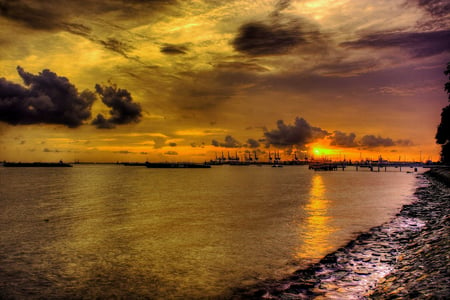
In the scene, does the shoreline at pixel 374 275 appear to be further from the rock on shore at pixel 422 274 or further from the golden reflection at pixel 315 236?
the golden reflection at pixel 315 236

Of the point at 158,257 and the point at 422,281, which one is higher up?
the point at 422,281

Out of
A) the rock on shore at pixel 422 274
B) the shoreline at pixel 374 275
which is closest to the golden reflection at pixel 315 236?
the shoreline at pixel 374 275

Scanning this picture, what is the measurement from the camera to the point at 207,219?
31.9 metres

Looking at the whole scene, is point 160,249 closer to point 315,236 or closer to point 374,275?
point 315,236

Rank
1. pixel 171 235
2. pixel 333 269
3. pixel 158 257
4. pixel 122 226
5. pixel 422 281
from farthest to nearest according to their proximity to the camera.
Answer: pixel 122 226 < pixel 171 235 < pixel 158 257 < pixel 333 269 < pixel 422 281

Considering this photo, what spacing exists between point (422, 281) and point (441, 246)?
4168 mm

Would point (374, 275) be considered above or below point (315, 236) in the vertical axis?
above

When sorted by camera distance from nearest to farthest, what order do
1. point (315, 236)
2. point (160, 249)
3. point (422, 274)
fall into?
point (422, 274), point (160, 249), point (315, 236)

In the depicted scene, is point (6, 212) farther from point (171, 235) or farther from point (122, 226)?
point (171, 235)

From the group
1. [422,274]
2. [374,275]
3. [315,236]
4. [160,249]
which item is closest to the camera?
[422,274]

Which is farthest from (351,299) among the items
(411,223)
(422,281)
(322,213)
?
(322,213)

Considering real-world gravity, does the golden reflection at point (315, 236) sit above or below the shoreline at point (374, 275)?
below

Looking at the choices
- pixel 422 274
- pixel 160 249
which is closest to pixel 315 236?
pixel 160 249

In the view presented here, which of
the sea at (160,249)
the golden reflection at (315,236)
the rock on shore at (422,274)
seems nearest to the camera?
the rock on shore at (422,274)
